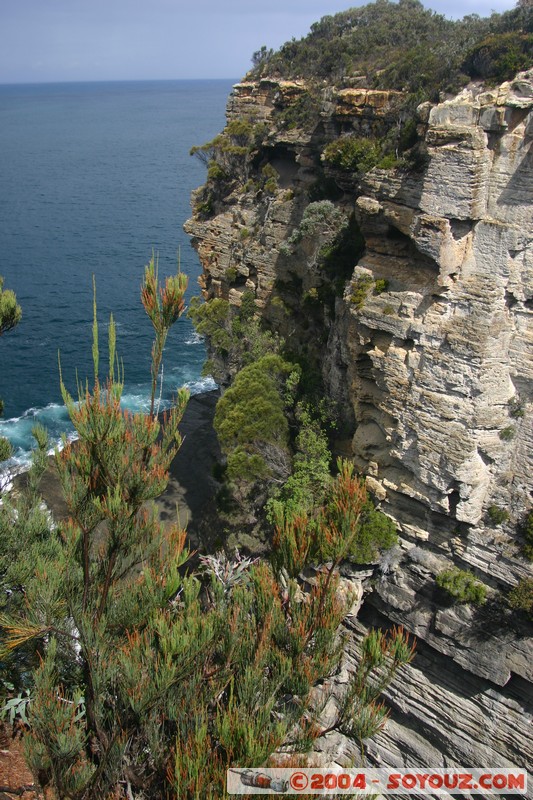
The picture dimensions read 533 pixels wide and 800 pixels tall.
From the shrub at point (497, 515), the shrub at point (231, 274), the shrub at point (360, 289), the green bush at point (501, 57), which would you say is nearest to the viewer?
the green bush at point (501, 57)

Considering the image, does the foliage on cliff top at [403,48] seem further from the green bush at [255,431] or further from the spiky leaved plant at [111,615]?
the spiky leaved plant at [111,615]

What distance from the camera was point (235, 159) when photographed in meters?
37.1

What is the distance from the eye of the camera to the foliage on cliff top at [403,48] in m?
22.2

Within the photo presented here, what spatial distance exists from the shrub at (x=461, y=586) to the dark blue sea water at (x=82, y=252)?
2549 cm

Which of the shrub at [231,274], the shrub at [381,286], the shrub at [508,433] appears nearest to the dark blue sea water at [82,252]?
the shrub at [231,274]

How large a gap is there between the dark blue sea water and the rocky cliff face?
77.3 feet

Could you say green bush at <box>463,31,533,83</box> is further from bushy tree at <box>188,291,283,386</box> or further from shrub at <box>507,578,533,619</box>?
shrub at <box>507,578,533,619</box>

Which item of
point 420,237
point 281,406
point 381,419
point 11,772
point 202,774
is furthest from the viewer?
point 281,406

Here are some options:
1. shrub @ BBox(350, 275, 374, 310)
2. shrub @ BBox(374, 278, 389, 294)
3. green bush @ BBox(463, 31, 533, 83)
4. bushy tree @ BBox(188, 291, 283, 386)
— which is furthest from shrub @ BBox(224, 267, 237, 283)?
green bush @ BBox(463, 31, 533, 83)

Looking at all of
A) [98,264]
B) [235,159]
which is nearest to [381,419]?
[235,159]

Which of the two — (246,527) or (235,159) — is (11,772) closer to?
(246,527)

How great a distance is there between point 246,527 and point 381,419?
9.86m

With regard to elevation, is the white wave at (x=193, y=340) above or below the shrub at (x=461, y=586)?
below

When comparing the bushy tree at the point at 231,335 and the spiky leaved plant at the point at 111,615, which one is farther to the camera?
the bushy tree at the point at 231,335
